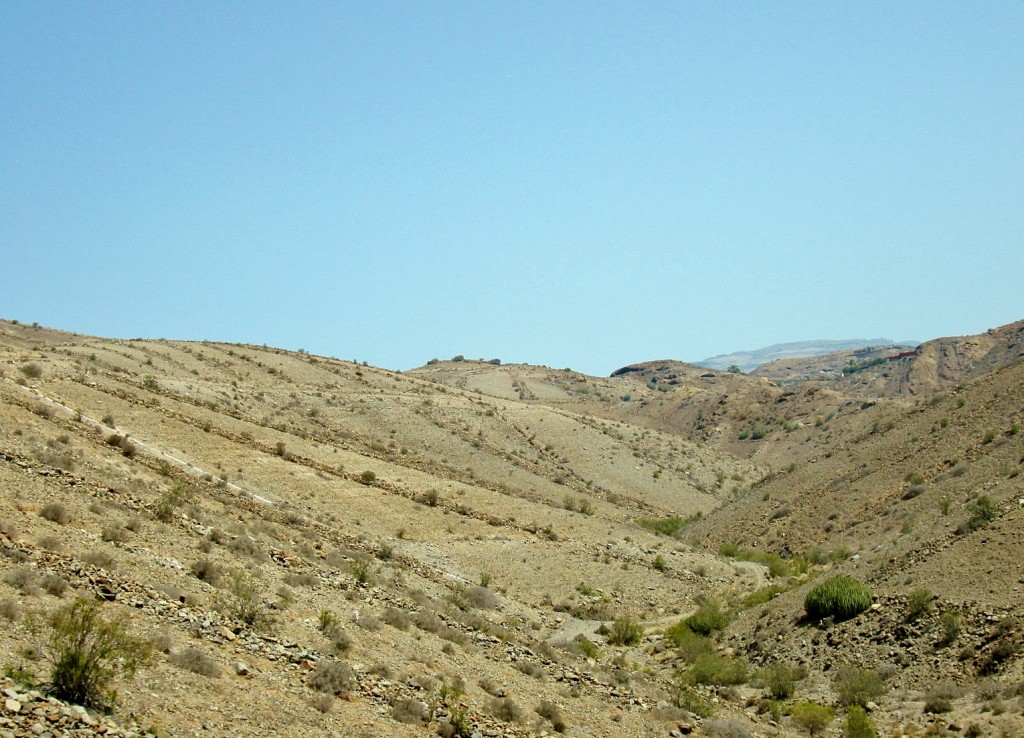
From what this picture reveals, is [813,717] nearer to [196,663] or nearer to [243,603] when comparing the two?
[243,603]

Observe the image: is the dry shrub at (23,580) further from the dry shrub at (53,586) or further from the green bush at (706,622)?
the green bush at (706,622)

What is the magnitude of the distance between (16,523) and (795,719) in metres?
15.2

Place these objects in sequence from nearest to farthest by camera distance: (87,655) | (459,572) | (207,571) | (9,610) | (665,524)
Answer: (87,655) < (9,610) < (207,571) < (459,572) < (665,524)

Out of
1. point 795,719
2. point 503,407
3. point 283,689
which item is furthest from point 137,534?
point 503,407

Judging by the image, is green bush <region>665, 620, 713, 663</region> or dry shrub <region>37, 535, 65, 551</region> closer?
dry shrub <region>37, 535, 65, 551</region>

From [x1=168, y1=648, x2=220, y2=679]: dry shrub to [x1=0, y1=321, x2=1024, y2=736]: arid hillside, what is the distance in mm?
44

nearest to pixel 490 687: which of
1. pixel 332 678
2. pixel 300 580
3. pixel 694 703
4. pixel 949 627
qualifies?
pixel 332 678

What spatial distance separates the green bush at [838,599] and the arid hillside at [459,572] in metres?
0.24

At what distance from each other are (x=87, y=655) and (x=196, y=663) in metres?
2.19

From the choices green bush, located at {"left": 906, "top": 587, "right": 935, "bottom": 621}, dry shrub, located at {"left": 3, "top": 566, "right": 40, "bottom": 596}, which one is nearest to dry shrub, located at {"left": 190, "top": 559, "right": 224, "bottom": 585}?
dry shrub, located at {"left": 3, "top": 566, "right": 40, "bottom": 596}

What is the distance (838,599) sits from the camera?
24328 millimetres

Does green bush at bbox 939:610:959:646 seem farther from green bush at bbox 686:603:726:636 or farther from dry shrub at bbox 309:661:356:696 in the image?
dry shrub at bbox 309:661:356:696

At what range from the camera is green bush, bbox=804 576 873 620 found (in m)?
24.0

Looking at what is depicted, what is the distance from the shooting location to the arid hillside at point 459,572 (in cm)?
1507
